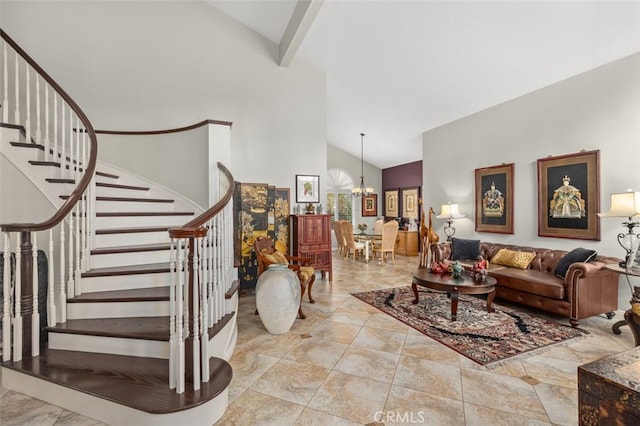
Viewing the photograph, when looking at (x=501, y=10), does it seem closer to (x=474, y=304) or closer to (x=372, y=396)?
(x=474, y=304)

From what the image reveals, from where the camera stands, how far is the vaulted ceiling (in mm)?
3453

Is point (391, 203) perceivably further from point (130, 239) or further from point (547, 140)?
point (130, 239)

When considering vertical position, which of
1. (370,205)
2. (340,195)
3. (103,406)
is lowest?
(103,406)

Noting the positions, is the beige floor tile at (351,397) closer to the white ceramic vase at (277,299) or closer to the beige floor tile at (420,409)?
the beige floor tile at (420,409)

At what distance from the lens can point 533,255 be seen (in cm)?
434

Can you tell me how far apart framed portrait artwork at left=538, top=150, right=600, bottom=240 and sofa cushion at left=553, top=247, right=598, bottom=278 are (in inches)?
20.3

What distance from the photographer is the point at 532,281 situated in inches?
144

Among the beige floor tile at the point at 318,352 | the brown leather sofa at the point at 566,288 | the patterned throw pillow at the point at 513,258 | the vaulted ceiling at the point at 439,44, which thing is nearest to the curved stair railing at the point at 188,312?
the beige floor tile at the point at 318,352

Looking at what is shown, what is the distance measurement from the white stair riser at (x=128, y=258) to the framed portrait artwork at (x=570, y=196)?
5.31 meters

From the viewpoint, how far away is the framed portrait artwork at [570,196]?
3945 mm

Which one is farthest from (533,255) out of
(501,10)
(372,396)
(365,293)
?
(372,396)

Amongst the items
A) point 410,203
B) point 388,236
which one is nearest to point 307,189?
point 388,236

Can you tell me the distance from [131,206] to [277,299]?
2.16 metres

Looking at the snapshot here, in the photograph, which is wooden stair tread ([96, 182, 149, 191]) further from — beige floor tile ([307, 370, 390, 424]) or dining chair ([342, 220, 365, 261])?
dining chair ([342, 220, 365, 261])
